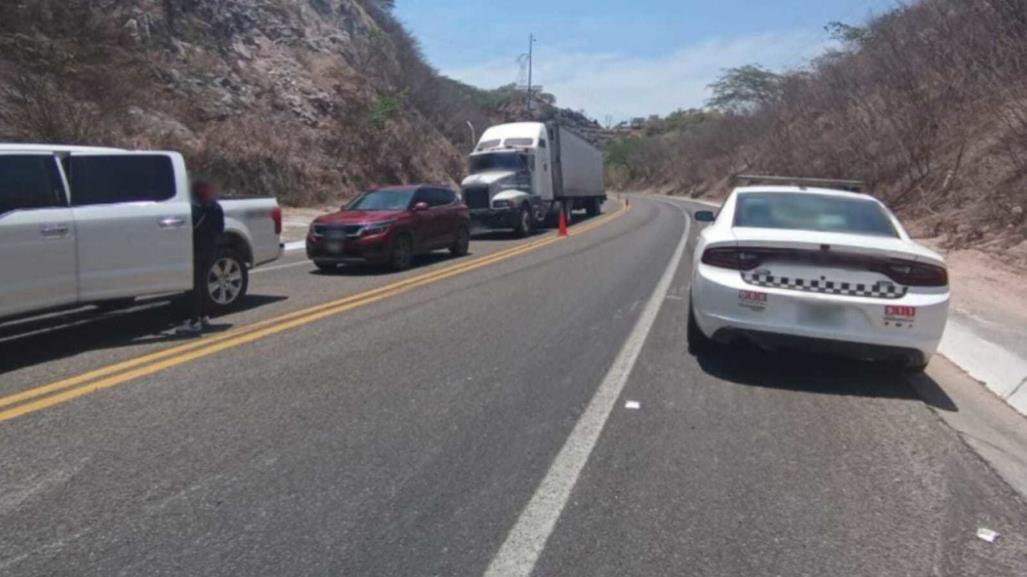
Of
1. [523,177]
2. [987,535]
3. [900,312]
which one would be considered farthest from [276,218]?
[523,177]

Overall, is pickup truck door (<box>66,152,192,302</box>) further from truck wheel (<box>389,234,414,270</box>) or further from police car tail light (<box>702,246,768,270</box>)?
truck wheel (<box>389,234,414,270</box>)

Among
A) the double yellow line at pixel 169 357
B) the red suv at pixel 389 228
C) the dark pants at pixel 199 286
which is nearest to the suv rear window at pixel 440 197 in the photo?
the red suv at pixel 389 228

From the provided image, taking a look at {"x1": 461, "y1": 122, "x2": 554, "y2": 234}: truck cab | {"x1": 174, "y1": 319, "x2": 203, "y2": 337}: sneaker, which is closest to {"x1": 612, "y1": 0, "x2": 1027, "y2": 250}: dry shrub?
{"x1": 461, "y1": 122, "x2": 554, "y2": 234}: truck cab

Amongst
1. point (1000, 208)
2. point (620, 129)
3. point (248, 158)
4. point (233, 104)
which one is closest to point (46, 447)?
point (1000, 208)

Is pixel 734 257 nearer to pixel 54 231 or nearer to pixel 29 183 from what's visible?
pixel 54 231

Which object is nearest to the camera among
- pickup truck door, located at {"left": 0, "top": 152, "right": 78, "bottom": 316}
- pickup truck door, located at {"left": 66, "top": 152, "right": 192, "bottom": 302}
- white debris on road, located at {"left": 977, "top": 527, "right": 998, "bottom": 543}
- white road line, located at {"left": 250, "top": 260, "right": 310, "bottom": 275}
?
white debris on road, located at {"left": 977, "top": 527, "right": 998, "bottom": 543}

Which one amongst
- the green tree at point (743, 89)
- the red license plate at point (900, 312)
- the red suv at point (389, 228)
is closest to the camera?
the red license plate at point (900, 312)

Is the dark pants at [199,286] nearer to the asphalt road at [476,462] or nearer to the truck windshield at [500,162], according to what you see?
the asphalt road at [476,462]

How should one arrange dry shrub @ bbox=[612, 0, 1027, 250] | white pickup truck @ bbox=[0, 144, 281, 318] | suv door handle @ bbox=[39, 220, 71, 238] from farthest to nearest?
dry shrub @ bbox=[612, 0, 1027, 250]
suv door handle @ bbox=[39, 220, 71, 238]
white pickup truck @ bbox=[0, 144, 281, 318]

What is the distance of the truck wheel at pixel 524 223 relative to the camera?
24.6 metres

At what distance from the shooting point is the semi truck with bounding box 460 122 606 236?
2456cm

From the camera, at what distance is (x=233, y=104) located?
32531 mm

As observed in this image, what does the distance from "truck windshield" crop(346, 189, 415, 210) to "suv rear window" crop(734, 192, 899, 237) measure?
8.49 meters

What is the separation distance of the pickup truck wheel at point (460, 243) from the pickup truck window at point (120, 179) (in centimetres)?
889
